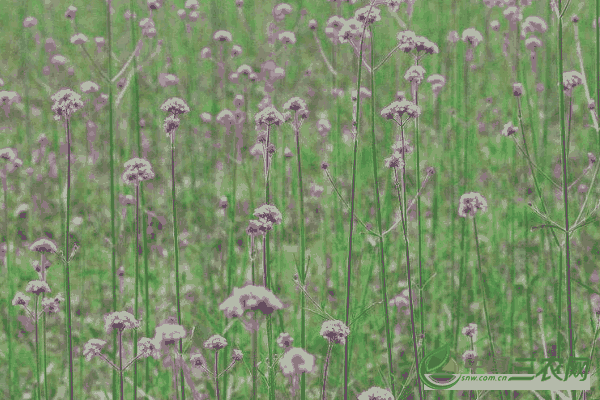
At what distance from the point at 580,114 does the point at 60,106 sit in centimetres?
399

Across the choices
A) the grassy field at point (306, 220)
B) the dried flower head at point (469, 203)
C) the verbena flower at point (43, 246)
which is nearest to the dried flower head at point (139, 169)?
the grassy field at point (306, 220)

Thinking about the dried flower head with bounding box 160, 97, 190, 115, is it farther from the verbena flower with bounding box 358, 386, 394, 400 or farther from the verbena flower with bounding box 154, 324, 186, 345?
the verbena flower with bounding box 358, 386, 394, 400

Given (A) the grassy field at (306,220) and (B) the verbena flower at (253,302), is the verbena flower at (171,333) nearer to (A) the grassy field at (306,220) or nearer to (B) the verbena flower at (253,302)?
(A) the grassy field at (306,220)

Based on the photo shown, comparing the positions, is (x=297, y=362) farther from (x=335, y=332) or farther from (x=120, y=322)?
(x=120, y=322)

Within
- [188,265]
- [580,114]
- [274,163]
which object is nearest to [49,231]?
[188,265]

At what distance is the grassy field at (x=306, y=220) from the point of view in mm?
1871

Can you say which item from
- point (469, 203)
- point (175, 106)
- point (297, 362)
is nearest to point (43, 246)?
point (175, 106)

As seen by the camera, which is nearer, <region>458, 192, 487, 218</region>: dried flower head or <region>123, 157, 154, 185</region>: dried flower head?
<region>123, 157, 154, 185</region>: dried flower head

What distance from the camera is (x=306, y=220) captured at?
160 inches

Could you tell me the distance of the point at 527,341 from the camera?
280cm

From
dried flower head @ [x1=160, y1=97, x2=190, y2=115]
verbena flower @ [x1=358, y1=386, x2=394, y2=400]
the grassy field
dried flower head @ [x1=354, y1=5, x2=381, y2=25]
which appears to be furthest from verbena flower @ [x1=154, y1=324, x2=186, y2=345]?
dried flower head @ [x1=354, y1=5, x2=381, y2=25]

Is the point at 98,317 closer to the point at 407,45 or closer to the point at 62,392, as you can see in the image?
the point at 62,392

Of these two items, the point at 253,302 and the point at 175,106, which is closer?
the point at 253,302

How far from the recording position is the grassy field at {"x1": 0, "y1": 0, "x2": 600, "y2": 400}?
6.14ft
